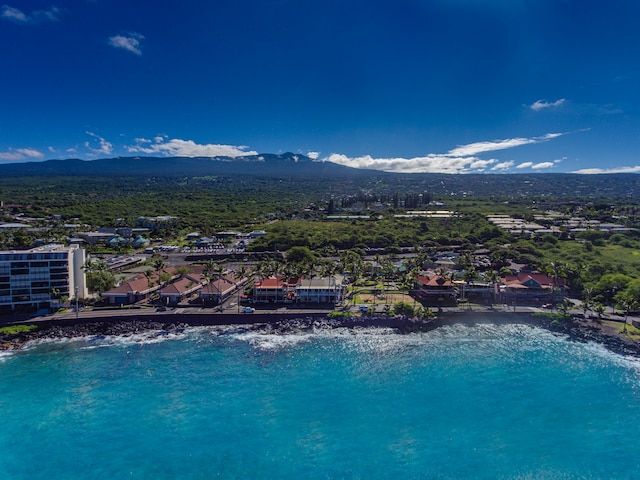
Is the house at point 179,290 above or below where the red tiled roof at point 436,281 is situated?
below

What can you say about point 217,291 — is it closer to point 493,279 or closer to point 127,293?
point 127,293

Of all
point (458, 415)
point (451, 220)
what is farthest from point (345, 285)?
point (451, 220)

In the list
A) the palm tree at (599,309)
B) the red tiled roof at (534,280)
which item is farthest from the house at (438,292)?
the palm tree at (599,309)

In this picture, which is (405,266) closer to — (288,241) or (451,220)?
(288,241)

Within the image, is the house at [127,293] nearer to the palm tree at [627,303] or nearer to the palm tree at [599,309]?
the palm tree at [599,309]

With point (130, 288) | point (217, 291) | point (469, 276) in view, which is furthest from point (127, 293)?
point (469, 276)

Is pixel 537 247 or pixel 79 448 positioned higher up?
pixel 537 247
